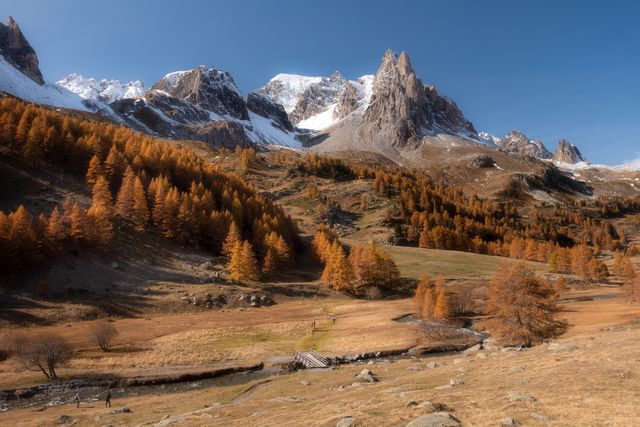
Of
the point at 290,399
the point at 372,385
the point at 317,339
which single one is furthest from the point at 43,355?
the point at 372,385

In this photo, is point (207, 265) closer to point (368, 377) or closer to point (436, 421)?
point (368, 377)

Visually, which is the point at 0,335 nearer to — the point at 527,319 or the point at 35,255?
the point at 35,255

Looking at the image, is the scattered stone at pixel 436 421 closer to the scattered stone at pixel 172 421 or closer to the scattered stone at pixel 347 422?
the scattered stone at pixel 347 422

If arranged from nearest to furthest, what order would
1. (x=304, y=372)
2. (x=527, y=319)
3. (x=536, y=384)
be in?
(x=536, y=384) < (x=304, y=372) < (x=527, y=319)

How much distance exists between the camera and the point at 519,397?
2105cm

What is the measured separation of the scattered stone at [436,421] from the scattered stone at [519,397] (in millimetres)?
4313

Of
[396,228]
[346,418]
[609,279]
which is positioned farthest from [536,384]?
[396,228]

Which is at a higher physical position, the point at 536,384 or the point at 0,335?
the point at 536,384

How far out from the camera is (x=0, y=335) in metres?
61.6

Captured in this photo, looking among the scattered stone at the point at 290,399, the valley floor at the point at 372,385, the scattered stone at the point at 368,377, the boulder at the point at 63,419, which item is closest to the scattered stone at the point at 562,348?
the valley floor at the point at 372,385

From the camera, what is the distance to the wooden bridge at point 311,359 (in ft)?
173

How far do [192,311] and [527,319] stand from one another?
210 ft

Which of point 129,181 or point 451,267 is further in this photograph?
point 451,267

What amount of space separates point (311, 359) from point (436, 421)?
3762cm
